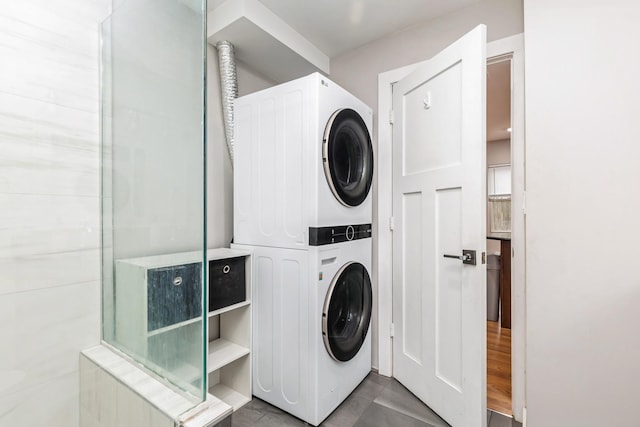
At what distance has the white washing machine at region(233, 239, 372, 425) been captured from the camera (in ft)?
5.32

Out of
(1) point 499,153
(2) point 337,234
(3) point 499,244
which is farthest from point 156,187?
(1) point 499,153

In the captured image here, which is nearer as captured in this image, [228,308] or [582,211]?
[582,211]

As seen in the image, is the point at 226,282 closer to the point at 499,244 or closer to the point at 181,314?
the point at 181,314

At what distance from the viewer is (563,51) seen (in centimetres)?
143

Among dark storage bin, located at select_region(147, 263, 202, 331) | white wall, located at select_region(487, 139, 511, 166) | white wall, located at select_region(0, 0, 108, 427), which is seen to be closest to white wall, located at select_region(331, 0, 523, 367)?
dark storage bin, located at select_region(147, 263, 202, 331)

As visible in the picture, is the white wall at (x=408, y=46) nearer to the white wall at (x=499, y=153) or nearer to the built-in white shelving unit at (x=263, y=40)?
the built-in white shelving unit at (x=263, y=40)

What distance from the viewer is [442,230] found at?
173 cm

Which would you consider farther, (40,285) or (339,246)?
(339,246)

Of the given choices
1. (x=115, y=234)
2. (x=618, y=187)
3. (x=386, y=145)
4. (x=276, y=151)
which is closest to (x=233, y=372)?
(x=115, y=234)

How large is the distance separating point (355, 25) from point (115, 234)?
6.56 feet

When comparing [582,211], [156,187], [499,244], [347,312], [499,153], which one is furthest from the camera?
[499,153]

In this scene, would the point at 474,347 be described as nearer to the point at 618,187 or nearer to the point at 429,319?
the point at 429,319

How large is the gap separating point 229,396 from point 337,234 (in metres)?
1.26

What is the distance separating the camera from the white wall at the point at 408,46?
5.83 feet
